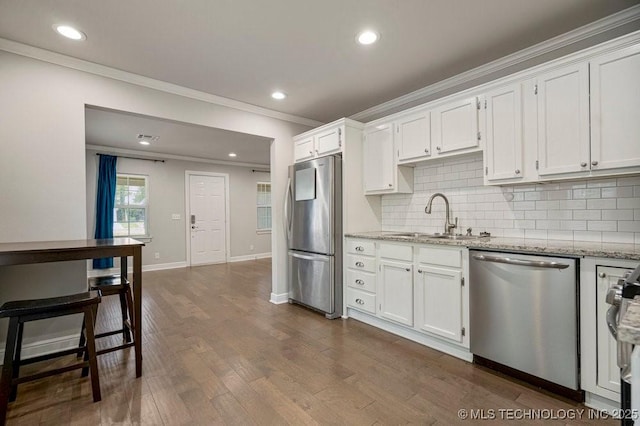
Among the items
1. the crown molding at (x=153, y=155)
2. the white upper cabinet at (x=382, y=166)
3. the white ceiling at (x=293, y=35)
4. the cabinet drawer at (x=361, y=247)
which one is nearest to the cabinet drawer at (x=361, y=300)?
the cabinet drawer at (x=361, y=247)

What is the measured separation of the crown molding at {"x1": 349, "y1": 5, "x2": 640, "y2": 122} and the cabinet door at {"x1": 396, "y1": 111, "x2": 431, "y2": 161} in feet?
1.72

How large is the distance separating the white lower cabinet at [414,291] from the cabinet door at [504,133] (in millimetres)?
727

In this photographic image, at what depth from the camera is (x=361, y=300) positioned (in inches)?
123

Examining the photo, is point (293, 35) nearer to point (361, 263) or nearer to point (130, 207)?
point (361, 263)

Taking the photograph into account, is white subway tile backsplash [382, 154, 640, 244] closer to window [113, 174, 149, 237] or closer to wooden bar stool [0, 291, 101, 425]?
wooden bar stool [0, 291, 101, 425]

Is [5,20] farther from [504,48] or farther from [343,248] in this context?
[504,48]

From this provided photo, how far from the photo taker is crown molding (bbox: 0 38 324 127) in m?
2.34

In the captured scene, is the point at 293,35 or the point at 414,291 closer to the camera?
the point at 293,35

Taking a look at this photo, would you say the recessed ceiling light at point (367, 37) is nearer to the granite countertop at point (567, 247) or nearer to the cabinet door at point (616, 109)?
the cabinet door at point (616, 109)

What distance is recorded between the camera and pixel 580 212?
223 cm

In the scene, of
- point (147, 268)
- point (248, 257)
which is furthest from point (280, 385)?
point (248, 257)

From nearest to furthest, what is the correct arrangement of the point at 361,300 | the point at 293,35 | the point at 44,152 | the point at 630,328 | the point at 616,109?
the point at 630,328, the point at 616,109, the point at 293,35, the point at 44,152, the point at 361,300

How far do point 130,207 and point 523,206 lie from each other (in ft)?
21.7

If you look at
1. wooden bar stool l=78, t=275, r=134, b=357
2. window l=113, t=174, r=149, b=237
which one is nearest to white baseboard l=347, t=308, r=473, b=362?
wooden bar stool l=78, t=275, r=134, b=357
